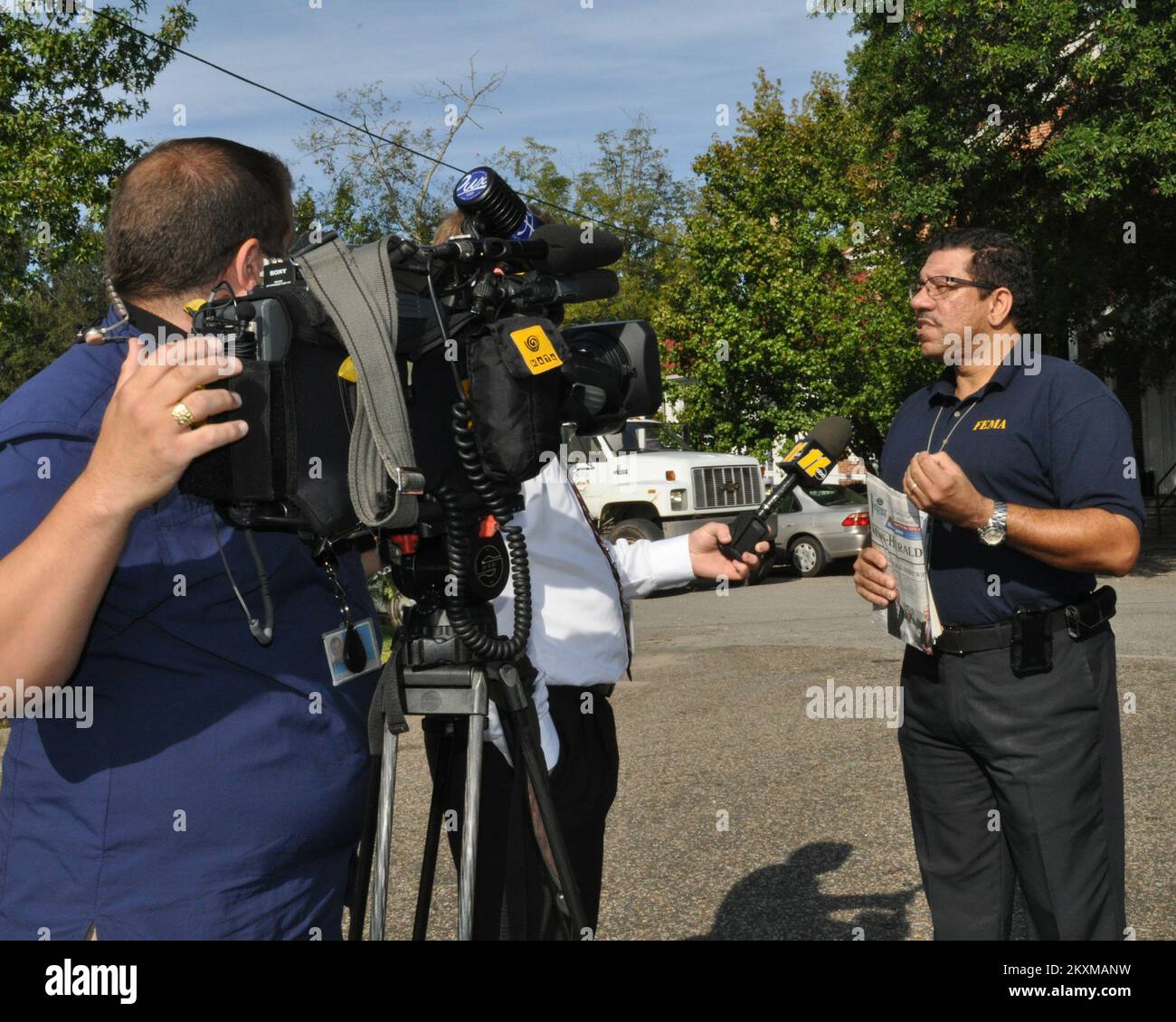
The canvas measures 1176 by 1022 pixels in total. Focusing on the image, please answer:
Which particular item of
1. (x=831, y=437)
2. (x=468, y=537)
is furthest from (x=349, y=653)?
(x=831, y=437)

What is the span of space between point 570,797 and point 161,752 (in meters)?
1.40

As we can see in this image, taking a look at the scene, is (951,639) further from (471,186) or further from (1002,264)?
(471,186)

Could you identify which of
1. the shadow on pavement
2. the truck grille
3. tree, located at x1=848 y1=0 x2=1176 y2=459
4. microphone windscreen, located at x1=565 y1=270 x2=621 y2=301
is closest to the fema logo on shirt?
microphone windscreen, located at x1=565 y1=270 x2=621 y2=301

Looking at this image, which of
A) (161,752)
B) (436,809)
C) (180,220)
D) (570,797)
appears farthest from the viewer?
(570,797)

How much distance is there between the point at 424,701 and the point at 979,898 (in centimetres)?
180

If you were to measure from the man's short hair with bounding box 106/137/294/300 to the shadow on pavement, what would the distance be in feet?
10.7

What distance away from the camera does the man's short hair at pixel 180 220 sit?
75.6 inches

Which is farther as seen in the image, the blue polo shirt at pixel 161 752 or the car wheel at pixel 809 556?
the car wheel at pixel 809 556

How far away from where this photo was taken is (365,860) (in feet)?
7.19

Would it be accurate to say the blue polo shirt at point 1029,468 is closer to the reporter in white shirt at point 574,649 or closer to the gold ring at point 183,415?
the reporter in white shirt at point 574,649

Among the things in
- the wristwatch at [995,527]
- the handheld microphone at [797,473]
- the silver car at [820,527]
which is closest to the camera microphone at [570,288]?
the handheld microphone at [797,473]

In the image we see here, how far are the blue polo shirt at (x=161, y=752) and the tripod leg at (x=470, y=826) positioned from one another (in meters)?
0.23

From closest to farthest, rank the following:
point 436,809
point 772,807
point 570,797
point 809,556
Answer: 1. point 436,809
2. point 570,797
3. point 772,807
4. point 809,556

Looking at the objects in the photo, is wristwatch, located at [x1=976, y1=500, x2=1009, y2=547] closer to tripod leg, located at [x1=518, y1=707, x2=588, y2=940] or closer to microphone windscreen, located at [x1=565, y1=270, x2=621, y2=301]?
microphone windscreen, located at [x1=565, y1=270, x2=621, y2=301]
